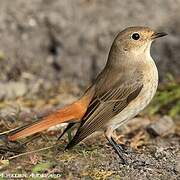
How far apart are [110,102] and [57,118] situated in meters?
0.67

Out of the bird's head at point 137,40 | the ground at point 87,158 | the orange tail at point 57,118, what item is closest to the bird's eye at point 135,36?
the bird's head at point 137,40

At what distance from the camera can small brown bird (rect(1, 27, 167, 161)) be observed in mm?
6738

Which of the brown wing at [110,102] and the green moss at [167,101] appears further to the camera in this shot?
the green moss at [167,101]

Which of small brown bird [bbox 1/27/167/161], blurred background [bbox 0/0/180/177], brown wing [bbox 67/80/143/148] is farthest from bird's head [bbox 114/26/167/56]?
blurred background [bbox 0/0/180/177]

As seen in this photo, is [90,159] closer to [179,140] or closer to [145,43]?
[145,43]

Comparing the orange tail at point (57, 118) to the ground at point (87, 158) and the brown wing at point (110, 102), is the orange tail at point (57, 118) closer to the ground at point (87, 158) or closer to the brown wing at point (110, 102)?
the brown wing at point (110, 102)

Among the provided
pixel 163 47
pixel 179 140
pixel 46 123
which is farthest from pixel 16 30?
pixel 46 123

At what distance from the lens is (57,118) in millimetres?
6582

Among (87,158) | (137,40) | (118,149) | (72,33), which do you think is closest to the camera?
(87,158)

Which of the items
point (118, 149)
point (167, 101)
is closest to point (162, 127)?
point (167, 101)

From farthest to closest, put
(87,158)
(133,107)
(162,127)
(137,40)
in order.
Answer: (162,127) < (137,40) < (133,107) < (87,158)

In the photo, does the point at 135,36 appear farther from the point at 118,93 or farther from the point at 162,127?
the point at 162,127

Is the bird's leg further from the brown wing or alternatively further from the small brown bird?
the brown wing

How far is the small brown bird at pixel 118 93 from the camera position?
22.1 feet
